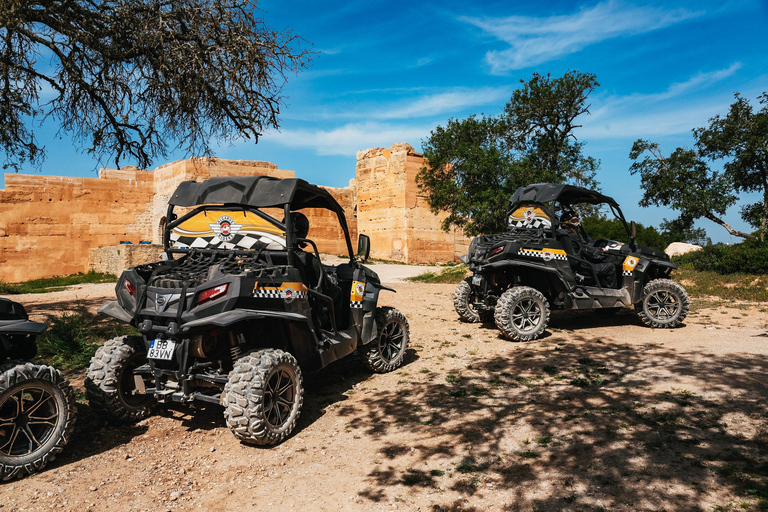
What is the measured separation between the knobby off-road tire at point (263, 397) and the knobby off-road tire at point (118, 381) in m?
1.06

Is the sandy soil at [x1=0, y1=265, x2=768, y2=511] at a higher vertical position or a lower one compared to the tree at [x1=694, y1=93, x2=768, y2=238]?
lower

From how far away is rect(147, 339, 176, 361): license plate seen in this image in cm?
386

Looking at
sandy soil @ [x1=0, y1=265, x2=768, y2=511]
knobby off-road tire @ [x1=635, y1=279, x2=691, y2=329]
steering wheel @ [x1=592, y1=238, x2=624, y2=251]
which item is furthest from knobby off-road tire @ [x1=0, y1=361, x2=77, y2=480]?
knobby off-road tire @ [x1=635, y1=279, x2=691, y2=329]

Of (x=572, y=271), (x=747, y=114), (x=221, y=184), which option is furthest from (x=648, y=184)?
(x=221, y=184)

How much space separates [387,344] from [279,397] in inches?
87.3

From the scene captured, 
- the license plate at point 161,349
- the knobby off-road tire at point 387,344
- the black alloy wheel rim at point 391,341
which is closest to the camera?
the license plate at point 161,349

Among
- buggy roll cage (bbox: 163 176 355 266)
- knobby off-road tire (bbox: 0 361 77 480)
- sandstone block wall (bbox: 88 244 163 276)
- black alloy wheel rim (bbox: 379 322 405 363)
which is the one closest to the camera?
knobby off-road tire (bbox: 0 361 77 480)

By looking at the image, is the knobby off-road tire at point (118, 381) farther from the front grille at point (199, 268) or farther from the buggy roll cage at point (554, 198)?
the buggy roll cage at point (554, 198)

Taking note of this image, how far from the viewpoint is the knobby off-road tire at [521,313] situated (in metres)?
7.28

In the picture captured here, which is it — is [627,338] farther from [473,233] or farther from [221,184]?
[473,233]

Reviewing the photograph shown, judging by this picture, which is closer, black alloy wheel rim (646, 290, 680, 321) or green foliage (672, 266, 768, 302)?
black alloy wheel rim (646, 290, 680, 321)

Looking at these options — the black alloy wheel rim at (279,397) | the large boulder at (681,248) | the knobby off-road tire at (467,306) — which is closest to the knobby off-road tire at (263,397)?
the black alloy wheel rim at (279,397)

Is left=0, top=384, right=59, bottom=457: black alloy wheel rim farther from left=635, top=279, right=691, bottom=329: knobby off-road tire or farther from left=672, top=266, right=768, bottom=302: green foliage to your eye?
left=672, top=266, right=768, bottom=302: green foliage

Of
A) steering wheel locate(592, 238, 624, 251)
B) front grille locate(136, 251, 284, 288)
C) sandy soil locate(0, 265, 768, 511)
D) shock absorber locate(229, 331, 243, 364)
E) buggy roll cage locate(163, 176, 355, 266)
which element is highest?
buggy roll cage locate(163, 176, 355, 266)
